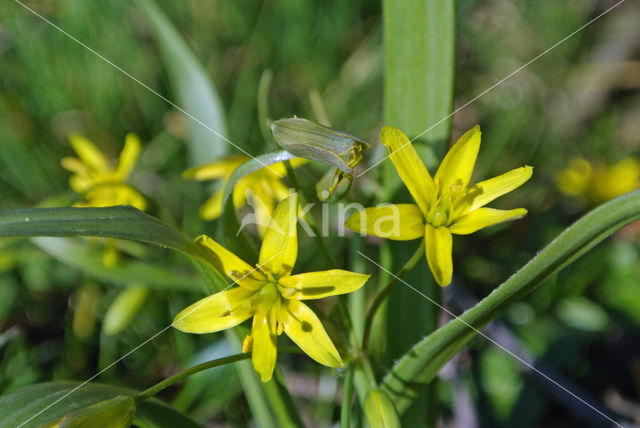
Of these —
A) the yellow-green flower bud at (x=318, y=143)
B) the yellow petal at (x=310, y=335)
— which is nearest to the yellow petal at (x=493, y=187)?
the yellow-green flower bud at (x=318, y=143)

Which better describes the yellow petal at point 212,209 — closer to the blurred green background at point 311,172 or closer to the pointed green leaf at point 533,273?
the blurred green background at point 311,172

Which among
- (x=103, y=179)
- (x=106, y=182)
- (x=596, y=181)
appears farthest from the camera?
(x=596, y=181)

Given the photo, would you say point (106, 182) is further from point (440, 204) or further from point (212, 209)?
point (440, 204)

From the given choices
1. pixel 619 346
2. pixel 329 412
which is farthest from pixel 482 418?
pixel 619 346

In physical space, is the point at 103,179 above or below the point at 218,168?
above

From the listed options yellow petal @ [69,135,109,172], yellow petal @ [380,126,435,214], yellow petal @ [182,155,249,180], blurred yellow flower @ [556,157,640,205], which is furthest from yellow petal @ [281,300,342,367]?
blurred yellow flower @ [556,157,640,205]

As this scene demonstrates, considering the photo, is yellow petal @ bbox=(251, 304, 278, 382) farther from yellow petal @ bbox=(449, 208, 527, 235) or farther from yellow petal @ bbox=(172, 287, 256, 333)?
yellow petal @ bbox=(449, 208, 527, 235)

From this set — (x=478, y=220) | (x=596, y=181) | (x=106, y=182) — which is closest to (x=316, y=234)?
(x=478, y=220)
